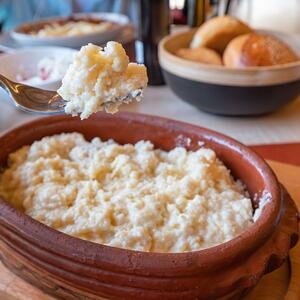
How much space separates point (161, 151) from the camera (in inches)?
30.4

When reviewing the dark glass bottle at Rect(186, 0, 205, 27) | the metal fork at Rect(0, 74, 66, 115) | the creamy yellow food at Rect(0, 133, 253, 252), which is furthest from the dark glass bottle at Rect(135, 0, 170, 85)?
the metal fork at Rect(0, 74, 66, 115)

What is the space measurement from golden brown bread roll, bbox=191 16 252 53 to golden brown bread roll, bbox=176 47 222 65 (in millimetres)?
37

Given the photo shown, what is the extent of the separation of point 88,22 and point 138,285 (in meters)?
1.52

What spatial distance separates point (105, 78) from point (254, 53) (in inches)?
21.3

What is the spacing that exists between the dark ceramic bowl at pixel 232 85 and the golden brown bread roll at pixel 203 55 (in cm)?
4

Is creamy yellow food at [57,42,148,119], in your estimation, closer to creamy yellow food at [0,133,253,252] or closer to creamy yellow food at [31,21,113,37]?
creamy yellow food at [0,133,253,252]

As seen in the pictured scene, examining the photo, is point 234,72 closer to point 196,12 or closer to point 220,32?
point 220,32

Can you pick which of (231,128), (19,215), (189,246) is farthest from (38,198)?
(231,128)

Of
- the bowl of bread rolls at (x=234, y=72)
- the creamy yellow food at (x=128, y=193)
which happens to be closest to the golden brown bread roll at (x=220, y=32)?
the bowl of bread rolls at (x=234, y=72)

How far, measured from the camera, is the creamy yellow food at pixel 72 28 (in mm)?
1623

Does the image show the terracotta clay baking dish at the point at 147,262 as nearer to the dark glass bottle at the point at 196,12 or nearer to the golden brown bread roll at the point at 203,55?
the golden brown bread roll at the point at 203,55

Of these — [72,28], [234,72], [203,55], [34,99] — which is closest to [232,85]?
[234,72]

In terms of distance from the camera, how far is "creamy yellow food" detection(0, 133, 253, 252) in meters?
0.58

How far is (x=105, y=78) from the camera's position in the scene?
56 centimetres
